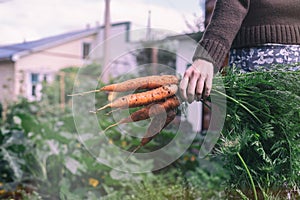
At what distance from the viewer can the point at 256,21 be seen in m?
1.35

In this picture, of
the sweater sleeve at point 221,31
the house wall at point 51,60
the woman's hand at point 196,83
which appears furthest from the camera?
the house wall at point 51,60

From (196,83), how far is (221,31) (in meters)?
0.20

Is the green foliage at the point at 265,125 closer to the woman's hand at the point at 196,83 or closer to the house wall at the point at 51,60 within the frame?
the woman's hand at the point at 196,83

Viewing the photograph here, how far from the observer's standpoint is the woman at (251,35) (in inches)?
49.8

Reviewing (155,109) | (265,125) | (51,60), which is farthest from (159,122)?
(51,60)

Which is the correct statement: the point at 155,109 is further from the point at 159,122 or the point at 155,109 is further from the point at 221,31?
the point at 221,31

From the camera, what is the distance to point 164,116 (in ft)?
4.08

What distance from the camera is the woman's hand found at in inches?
45.4

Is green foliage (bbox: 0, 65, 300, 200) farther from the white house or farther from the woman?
the white house

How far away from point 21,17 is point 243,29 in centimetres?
510

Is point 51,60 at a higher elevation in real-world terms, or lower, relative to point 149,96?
lower

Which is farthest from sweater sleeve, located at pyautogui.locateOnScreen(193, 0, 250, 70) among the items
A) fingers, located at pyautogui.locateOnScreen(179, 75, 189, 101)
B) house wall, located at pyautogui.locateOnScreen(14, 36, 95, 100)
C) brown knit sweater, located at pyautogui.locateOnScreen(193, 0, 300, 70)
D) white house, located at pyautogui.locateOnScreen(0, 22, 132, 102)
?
house wall, located at pyautogui.locateOnScreen(14, 36, 95, 100)

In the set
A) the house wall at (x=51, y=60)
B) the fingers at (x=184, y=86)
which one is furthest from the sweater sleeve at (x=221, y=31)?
the house wall at (x=51, y=60)

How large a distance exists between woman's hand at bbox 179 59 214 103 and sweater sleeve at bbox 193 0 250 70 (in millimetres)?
63
